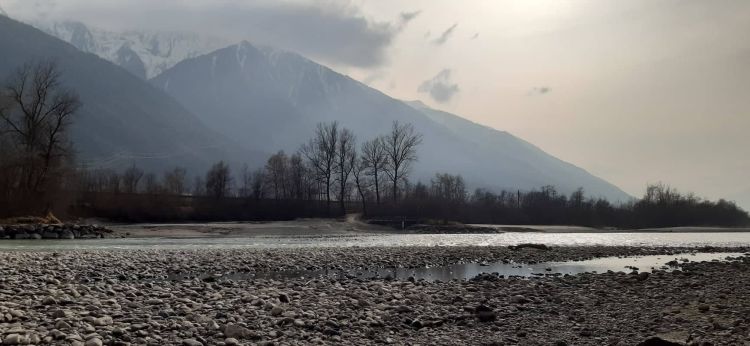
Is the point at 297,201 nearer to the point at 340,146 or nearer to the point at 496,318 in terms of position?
the point at 340,146

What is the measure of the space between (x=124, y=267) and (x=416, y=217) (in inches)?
2781

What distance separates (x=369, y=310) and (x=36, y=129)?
64.1 m

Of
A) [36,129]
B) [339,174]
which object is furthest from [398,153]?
[36,129]

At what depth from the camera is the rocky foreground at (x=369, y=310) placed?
31.7 ft

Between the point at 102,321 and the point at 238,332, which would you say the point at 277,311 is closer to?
the point at 238,332

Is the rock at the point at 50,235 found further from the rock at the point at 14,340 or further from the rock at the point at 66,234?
the rock at the point at 14,340

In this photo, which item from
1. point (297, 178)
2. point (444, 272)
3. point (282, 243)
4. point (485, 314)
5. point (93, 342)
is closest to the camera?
point (93, 342)

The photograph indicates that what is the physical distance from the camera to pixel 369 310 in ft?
40.5

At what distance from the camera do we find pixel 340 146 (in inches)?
4072

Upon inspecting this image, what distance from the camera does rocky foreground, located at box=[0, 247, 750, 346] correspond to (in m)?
9.67

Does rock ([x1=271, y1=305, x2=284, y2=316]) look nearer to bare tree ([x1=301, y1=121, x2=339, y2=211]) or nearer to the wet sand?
the wet sand

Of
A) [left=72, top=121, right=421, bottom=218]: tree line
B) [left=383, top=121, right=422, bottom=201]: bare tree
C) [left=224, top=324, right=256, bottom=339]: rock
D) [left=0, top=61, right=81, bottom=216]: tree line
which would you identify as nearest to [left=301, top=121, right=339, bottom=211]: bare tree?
[left=72, top=121, right=421, bottom=218]: tree line

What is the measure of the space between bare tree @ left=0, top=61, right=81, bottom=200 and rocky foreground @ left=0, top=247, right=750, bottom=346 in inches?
1890

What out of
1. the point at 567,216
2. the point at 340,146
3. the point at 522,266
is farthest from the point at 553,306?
the point at 567,216
